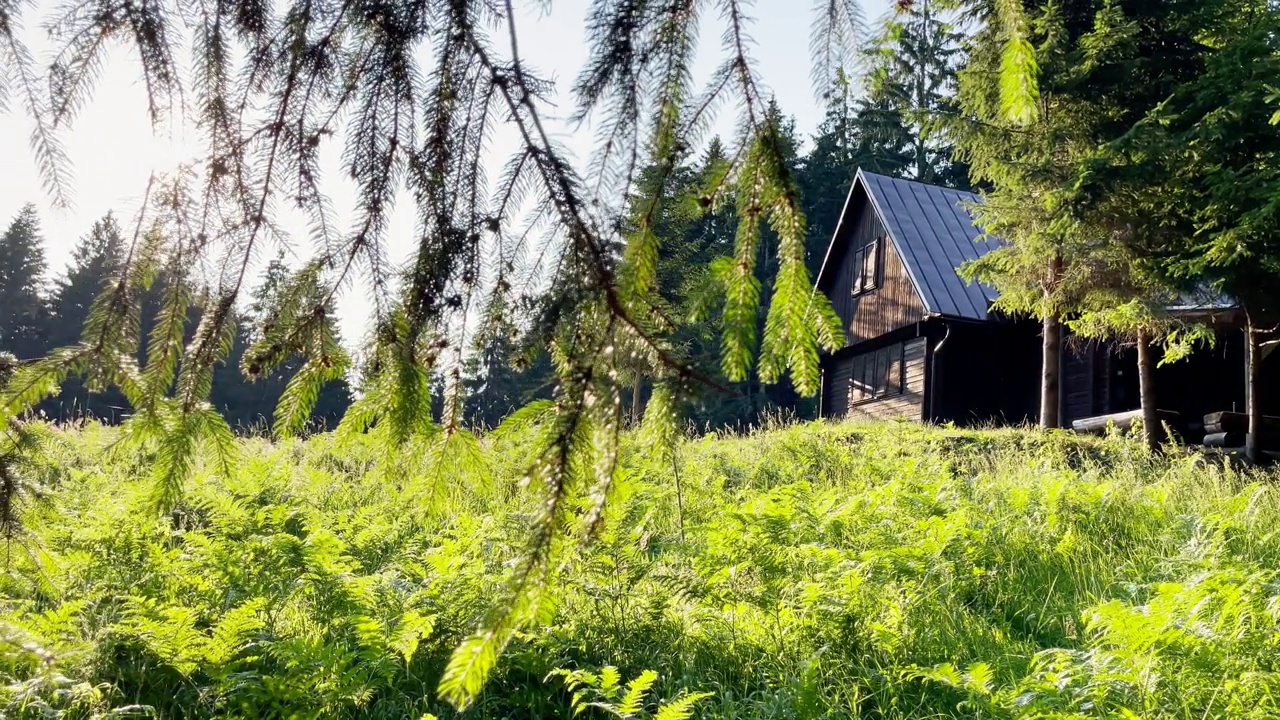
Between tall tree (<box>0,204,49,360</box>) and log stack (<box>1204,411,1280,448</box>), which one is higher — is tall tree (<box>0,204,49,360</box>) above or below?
above

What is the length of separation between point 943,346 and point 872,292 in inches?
119

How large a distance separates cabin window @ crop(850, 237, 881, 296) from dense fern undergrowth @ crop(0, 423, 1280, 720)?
47.0 feet

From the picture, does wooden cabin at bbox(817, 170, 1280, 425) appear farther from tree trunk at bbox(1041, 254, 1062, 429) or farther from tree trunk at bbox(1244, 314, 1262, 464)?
tree trunk at bbox(1244, 314, 1262, 464)

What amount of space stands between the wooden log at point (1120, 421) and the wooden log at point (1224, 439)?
625 mm

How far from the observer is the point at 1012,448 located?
9.84 m

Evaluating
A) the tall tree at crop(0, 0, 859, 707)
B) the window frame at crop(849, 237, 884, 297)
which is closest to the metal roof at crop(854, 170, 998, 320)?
the window frame at crop(849, 237, 884, 297)

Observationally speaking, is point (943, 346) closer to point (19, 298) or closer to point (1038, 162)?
point (1038, 162)

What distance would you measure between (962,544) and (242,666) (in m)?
3.42

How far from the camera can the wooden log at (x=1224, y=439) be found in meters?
11.4

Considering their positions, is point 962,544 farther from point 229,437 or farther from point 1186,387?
point 1186,387

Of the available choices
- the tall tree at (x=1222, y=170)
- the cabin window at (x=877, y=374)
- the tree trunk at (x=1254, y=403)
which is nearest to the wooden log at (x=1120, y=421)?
Answer: the tree trunk at (x=1254, y=403)

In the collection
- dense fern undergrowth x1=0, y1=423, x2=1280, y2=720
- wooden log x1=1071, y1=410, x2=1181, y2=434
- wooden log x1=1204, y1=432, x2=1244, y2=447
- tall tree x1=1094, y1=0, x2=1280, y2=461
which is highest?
tall tree x1=1094, y1=0, x2=1280, y2=461

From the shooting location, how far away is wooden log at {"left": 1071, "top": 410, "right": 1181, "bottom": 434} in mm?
12336

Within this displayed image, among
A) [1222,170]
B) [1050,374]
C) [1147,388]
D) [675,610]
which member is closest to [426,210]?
[675,610]
